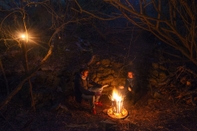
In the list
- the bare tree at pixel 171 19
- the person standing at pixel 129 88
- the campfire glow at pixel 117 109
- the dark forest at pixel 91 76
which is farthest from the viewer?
Answer: the person standing at pixel 129 88

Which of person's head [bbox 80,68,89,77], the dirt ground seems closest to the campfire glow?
the dirt ground

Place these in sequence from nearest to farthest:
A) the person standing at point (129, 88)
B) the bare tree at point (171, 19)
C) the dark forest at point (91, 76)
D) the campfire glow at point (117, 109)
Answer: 1. the bare tree at point (171, 19)
2. the dark forest at point (91, 76)
3. the campfire glow at point (117, 109)
4. the person standing at point (129, 88)

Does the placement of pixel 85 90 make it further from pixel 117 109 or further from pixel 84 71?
pixel 117 109

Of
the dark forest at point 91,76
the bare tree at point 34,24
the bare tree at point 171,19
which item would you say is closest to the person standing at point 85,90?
the dark forest at point 91,76

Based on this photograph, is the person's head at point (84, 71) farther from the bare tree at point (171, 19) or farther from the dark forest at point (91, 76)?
the bare tree at point (171, 19)

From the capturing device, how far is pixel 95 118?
19.4ft

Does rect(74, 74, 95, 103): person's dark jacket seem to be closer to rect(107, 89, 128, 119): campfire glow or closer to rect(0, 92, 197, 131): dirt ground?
rect(0, 92, 197, 131): dirt ground

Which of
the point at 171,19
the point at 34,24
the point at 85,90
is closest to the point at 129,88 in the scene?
the point at 85,90

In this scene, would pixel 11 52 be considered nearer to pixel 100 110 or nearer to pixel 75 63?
pixel 75 63

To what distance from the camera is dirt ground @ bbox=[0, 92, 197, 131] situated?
5.20m

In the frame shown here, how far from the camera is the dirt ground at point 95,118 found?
5.20 metres

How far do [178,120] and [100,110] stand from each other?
8.05ft

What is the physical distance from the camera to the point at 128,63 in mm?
8023

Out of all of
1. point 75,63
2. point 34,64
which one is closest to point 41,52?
point 34,64
